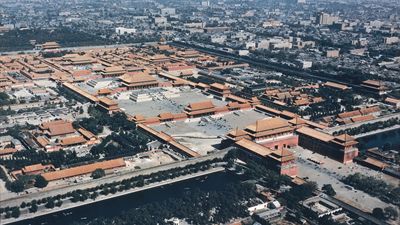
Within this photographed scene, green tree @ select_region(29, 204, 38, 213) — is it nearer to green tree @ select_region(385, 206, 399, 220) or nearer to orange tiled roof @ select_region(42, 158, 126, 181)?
orange tiled roof @ select_region(42, 158, 126, 181)

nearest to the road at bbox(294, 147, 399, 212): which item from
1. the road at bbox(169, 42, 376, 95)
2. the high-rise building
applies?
the road at bbox(169, 42, 376, 95)

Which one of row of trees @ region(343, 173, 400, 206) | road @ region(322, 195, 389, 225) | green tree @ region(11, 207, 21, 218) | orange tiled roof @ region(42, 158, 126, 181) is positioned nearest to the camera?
road @ region(322, 195, 389, 225)

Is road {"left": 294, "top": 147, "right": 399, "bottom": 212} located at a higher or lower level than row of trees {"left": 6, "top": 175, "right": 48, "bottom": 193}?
lower

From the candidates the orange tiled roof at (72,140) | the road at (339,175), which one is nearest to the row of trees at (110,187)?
the orange tiled roof at (72,140)

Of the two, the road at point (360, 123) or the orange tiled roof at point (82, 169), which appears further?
the road at point (360, 123)

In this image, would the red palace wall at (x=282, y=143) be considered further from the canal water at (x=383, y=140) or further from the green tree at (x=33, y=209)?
the green tree at (x=33, y=209)

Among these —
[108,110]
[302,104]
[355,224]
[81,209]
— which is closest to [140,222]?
[81,209]
